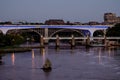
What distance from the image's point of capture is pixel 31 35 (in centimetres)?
7506

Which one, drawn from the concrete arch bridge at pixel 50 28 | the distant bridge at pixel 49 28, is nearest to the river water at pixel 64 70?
the concrete arch bridge at pixel 50 28

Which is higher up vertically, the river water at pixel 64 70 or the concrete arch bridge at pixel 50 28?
the concrete arch bridge at pixel 50 28

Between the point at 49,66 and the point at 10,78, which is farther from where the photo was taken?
the point at 49,66

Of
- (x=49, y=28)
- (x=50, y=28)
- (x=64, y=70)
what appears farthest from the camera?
(x=49, y=28)

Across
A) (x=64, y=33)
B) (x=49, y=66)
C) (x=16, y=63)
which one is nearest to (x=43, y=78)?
(x=49, y=66)

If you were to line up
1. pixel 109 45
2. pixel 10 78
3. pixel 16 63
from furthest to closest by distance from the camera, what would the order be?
pixel 109 45 < pixel 16 63 < pixel 10 78

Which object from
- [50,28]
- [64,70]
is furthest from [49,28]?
[64,70]

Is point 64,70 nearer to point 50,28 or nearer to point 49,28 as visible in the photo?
point 50,28

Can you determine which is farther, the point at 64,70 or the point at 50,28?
the point at 50,28

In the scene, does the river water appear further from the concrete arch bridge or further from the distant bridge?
the distant bridge

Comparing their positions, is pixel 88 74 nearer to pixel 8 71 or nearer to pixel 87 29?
pixel 8 71

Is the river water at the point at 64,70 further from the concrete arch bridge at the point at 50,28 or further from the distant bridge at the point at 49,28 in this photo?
the distant bridge at the point at 49,28

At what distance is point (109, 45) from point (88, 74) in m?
27.9

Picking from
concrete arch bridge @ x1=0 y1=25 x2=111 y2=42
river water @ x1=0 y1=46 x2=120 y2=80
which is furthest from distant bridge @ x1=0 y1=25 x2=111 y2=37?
river water @ x1=0 y1=46 x2=120 y2=80
